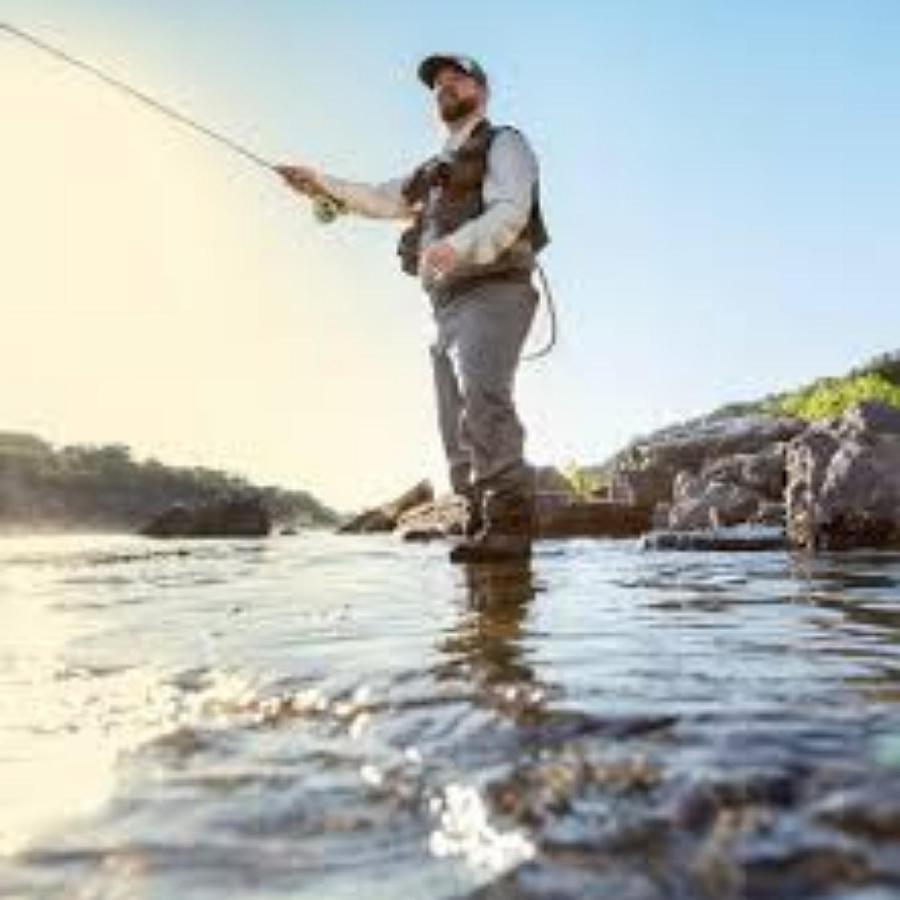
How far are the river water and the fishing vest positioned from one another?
135 inches

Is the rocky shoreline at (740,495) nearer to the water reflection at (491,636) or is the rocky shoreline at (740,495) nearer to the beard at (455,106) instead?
the beard at (455,106)

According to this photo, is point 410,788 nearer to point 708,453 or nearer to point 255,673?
point 255,673

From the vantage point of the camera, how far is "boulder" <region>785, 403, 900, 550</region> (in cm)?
998

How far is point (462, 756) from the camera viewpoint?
257 centimetres

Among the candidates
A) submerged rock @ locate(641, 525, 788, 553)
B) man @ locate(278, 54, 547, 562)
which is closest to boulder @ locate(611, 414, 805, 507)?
submerged rock @ locate(641, 525, 788, 553)

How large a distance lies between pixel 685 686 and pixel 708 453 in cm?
1857

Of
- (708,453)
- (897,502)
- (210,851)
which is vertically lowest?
(210,851)

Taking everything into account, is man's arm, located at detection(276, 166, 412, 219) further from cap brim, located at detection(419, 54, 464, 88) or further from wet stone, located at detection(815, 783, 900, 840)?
wet stone, located at detection(815, 783, 900, 840)

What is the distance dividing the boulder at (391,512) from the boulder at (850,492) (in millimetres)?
17253

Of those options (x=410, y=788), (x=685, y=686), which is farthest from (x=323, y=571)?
(x=410, y=788)

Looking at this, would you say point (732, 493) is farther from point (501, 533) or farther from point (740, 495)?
point (501, 533)

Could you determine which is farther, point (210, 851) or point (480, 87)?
point (480, 87)

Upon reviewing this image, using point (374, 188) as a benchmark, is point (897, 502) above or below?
below

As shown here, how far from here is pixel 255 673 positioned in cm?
373
